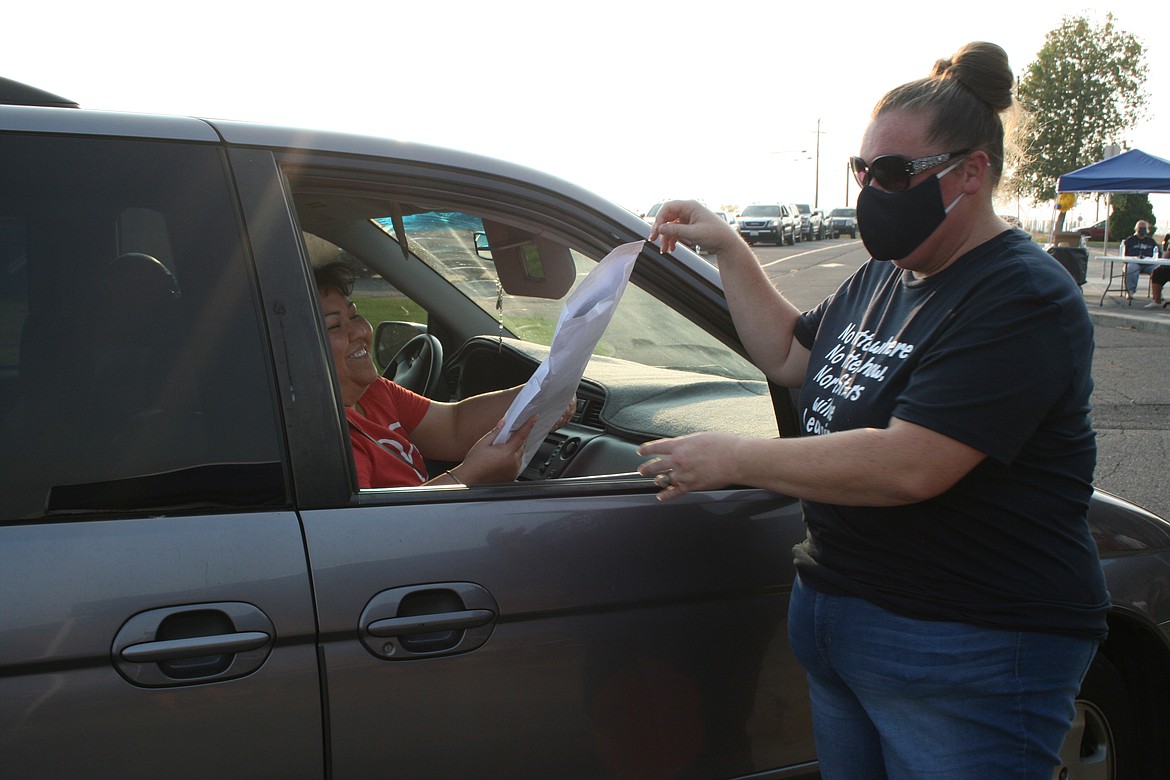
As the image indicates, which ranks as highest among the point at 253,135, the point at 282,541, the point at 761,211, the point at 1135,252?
the point at 253,135

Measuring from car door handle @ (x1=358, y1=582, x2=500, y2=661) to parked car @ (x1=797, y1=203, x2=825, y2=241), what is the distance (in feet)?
170

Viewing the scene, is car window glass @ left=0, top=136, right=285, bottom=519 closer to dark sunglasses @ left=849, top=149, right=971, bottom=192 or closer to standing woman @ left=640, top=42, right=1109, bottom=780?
standing woman @ left=640, top=42, right=1109, bottom=780

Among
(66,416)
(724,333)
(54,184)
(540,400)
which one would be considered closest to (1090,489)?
(724,333)

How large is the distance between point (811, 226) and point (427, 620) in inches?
2148

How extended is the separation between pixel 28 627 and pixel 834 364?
4.53ft

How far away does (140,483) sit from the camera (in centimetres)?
158

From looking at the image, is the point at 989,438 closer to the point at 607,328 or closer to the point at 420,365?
the point at 607,328

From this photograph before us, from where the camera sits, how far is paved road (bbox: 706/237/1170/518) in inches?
239

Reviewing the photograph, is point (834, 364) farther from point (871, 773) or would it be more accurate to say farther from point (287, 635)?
point (287, 635)

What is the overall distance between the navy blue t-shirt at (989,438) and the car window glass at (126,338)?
3.32ft

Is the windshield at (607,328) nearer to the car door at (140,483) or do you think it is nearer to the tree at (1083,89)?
the car door at (140,483)

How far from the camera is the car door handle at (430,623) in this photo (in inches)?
64.9

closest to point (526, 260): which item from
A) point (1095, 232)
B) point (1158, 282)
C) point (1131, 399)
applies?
point (1131, 399)

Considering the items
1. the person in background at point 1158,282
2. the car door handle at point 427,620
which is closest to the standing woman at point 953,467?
the car door handle at point 427,620
